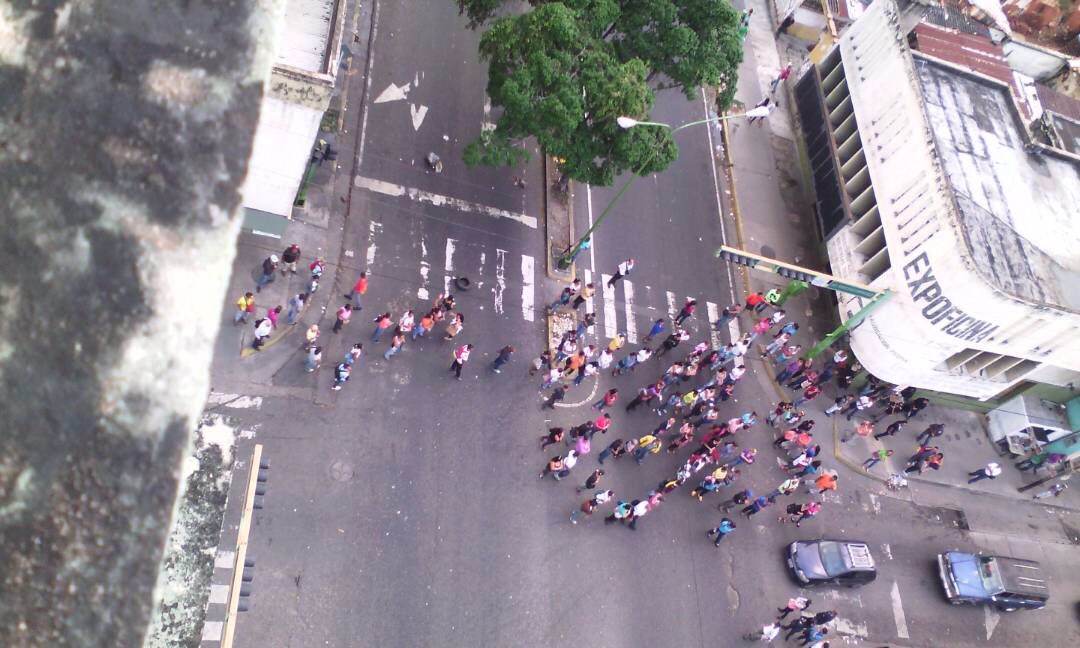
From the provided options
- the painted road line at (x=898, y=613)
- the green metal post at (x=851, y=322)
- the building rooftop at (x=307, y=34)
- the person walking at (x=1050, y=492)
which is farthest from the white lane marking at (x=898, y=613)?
the building rooftop at (x=307, y=34)

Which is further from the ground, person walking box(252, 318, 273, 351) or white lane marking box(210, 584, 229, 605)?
person walking box(252, 318, 273, 351)

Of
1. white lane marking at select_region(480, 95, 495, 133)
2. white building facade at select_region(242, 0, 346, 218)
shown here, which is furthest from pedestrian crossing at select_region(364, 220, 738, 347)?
white lane marking at select_region(480, 95, 495, 133)

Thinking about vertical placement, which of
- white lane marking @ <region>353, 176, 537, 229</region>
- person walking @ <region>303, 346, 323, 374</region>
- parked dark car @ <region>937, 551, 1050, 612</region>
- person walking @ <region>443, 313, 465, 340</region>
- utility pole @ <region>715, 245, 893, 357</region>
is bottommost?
parked dark car @ <region>937, 551, 1050, 612</region>

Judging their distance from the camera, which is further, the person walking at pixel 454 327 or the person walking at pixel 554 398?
the person walking at pixel 554 398

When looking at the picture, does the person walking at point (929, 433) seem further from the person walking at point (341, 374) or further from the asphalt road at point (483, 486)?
the person walking at point (341, 374)

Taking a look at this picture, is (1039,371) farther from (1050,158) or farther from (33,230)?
(33,230)

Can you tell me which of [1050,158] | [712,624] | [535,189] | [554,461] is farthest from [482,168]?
[1050,158]

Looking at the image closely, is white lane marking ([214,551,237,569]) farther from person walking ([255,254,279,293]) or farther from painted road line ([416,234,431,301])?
painted road line ([416,234,431,301])
